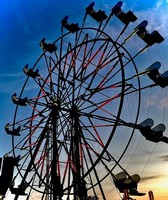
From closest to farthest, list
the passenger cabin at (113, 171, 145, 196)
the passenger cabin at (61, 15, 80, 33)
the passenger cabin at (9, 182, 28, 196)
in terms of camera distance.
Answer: the passenger cabin at (9, 182, 28, 196)
the passenger cabin at (113, 171, 145, 196)
the passenger cabin at (61, 15, 80, 33)

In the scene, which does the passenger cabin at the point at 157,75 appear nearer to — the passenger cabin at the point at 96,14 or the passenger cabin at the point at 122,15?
the passenger cabin at the point at 122,15

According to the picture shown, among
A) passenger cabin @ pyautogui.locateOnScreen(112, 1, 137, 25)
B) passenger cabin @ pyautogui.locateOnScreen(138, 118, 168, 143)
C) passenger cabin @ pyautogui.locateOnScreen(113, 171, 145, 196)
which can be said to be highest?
passenger cabin @ pyautogui.locateOnScreen(112, 1, 137, 25)

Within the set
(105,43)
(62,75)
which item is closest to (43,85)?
(62,75)

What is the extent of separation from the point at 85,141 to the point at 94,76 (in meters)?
3.75

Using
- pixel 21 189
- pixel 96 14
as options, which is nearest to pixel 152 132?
pixel 21 189

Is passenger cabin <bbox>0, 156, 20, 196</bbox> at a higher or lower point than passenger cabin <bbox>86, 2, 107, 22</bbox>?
lower

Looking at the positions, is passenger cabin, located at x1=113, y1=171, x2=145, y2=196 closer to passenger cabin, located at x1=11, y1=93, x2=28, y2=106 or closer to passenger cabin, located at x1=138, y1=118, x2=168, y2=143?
passenger cabin, located at x1=138, y1=118, x2=168, y2=143

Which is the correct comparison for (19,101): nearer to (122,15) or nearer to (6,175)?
(6,175)

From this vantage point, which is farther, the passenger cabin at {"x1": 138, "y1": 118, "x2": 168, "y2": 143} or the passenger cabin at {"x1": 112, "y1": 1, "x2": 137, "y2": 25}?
the passenger cabin at {"x1": 112, "y1": 1, "x2": 137, "y2": 25}

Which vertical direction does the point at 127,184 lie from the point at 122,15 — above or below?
below

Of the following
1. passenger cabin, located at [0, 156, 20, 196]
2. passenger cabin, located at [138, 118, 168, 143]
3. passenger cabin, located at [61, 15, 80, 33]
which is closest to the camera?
passenger cabin, located at [0, 156, 20, 196]


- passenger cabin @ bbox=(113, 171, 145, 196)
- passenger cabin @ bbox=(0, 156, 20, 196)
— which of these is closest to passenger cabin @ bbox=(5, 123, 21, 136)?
passenger cabin @ bbox=(0, 156, 20, 196)

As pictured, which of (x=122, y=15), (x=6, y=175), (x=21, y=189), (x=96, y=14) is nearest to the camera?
(x=6, y=175)

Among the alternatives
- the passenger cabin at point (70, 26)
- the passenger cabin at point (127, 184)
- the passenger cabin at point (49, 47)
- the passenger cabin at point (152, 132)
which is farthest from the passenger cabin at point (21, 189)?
the passenger cabin at point (70, 26)
